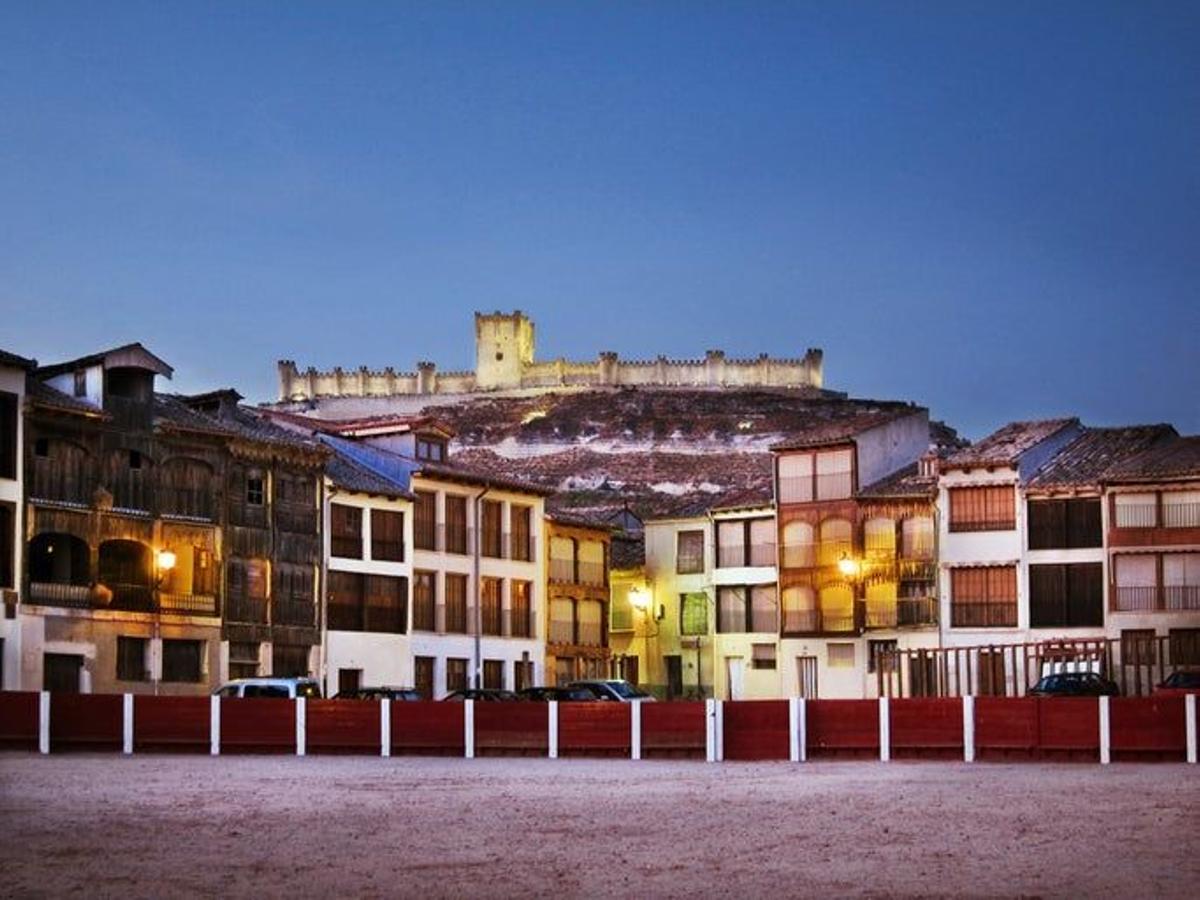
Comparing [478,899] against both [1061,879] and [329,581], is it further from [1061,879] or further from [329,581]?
[329,581]

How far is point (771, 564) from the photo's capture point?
8956cm

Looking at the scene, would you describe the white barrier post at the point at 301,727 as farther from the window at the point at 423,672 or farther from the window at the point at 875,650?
the window at the point at 875,650

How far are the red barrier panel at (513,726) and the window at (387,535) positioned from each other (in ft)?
83.4

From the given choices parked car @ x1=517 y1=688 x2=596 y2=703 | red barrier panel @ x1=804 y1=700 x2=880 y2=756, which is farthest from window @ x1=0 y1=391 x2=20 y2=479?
red barrier panel @ x1=804 y1=700 x2=880 y2=756

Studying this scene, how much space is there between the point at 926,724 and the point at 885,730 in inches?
37.0

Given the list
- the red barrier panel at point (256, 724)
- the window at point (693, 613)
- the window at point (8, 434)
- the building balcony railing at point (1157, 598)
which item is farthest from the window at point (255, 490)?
the building balcony railing at point (1157, 598)

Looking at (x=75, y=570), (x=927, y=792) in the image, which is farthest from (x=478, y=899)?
(x=75, y=570)

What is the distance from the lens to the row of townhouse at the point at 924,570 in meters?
77.5

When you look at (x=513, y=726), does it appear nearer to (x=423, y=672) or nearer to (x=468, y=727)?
(x=468, y=727)

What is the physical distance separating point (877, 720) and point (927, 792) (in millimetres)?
13908

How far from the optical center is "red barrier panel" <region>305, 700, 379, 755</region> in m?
53.6

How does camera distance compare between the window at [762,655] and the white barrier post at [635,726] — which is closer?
the white barrier post at [635,726]

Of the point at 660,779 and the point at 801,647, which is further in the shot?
the point at 801,647

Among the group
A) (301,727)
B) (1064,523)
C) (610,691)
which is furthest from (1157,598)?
(301,727)
